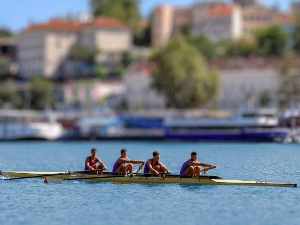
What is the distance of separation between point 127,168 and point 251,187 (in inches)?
235

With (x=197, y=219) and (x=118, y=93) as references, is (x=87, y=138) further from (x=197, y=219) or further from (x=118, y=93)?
(x=197, y=219)

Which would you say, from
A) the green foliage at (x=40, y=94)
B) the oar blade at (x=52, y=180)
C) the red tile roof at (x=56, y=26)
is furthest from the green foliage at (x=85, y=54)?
the oar blade at (x=52, y=180)

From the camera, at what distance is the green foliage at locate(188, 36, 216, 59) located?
166250 mm

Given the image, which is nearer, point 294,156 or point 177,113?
point 294,156

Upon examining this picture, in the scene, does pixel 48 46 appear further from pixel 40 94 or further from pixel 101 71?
pixel 40 94

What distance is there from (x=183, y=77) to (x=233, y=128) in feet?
51.0

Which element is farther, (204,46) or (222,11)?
(222,11)

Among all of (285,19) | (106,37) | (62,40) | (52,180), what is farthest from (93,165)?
(285,19)

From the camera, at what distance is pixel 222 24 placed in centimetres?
19400

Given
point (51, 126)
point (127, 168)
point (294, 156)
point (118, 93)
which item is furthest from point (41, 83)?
point (127, 168)

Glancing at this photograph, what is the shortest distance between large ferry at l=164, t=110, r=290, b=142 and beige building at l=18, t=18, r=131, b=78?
265 ft

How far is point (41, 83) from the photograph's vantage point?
157m

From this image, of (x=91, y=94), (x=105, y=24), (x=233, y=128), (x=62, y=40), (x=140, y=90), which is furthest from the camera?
(x=62, y=40)

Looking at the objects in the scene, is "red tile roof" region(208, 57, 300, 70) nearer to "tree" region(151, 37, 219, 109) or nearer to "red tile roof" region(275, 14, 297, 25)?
"tree" region(151, 37, 219, 109)
